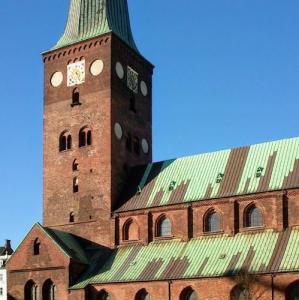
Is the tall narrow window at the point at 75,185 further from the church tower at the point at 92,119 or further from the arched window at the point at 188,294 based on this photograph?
the arched window at the point at 188,294

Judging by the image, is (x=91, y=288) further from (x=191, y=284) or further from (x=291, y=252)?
(x=291, y=252)

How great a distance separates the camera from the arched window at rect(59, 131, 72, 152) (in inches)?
2308

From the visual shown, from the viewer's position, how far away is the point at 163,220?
5281 cm

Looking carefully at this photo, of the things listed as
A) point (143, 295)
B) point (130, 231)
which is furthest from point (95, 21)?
point (143, 295)

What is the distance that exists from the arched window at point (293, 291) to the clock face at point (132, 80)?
980 inches

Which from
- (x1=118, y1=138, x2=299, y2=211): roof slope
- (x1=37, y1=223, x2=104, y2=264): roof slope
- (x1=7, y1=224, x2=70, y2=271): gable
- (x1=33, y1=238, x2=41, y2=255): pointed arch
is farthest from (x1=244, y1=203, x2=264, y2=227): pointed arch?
(x1=33, y1=238, x2=41, y2=255): pointed arch

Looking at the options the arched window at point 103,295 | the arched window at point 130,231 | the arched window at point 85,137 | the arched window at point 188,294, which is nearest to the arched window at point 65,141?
the arched window at point 85,137

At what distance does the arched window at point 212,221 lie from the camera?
5047 centimetres

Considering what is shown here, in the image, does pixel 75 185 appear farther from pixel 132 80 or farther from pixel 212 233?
Answer: pixel 212 233

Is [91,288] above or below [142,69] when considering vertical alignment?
below

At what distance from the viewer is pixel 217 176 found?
171 ft

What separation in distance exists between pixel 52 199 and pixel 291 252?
22188 millimetres

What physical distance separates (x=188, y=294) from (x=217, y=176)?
9.84 metres

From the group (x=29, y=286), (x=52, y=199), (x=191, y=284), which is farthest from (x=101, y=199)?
(x=191, y=284)
